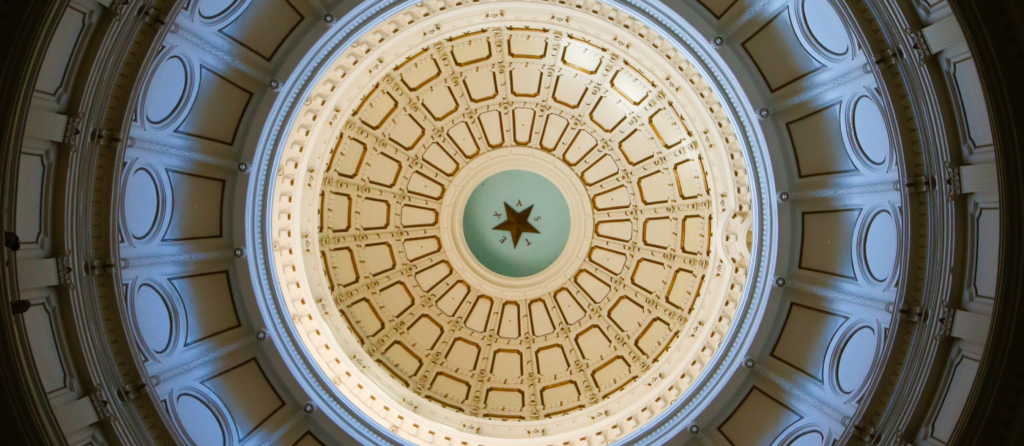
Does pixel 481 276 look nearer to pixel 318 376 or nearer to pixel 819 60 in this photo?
pixel 318 376

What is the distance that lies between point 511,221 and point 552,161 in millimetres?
2941

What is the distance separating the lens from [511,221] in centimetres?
2247

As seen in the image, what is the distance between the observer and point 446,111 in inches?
794

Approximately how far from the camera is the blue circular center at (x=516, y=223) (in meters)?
22.3

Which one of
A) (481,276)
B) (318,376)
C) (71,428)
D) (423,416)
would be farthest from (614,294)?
(71,428)

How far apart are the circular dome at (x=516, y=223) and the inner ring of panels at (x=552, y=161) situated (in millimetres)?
1219

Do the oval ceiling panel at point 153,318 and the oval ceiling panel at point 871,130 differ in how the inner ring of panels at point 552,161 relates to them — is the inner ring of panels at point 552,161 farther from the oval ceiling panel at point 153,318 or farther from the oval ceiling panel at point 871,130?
the oval ceiling panel at point 153,318

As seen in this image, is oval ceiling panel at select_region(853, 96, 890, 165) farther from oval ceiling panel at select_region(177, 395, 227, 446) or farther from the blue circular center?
oval ceiling panel at select_region(177, 395, 227, 446)

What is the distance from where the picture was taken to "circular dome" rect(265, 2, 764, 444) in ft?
50.8

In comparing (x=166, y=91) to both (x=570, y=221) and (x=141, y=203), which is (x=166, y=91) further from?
(x=570, y=221)

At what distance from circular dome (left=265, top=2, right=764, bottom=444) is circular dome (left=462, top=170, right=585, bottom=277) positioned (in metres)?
0.08


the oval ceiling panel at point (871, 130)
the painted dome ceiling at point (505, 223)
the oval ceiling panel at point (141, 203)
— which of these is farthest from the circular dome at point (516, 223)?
the oval ceiling panel at point (141, 203)

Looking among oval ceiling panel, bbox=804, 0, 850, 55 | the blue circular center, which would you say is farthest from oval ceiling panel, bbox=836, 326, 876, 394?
the blue circular center

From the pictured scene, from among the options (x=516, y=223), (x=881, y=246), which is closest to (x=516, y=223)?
(x=516, y=223)
